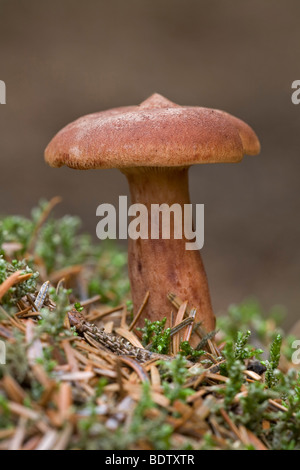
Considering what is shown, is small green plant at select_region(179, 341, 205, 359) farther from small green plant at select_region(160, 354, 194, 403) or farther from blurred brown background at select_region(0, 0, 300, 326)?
blurred brown background at select_region(0, 0, 300, 326)

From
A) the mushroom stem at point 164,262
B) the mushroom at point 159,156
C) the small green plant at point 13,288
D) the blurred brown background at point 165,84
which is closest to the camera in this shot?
the small green plant at point 13,288

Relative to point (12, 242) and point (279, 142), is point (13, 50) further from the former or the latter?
point (12, 242)

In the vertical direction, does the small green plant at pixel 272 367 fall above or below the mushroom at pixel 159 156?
below

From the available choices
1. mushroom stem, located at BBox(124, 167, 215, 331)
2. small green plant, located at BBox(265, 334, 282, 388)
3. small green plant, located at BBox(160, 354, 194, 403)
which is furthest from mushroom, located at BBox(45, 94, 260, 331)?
small green plant, located at BBox(160, 354, 194, 403)

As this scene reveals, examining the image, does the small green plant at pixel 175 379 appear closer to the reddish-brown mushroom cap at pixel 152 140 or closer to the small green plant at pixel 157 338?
the small green plant at pixel 157 338

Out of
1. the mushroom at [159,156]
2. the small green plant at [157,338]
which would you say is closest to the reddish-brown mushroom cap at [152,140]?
the mushroom at [159,156]

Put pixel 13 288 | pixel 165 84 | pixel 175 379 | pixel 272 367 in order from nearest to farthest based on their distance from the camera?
pixel 175 379, pixel 13 288, pixel 272 367, pixel 165 84

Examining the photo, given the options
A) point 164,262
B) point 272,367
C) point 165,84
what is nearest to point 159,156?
point 164,262

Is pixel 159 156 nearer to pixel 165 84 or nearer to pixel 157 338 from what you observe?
pixel 157 338
